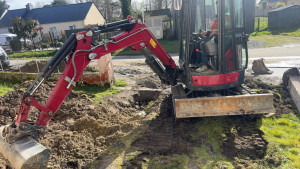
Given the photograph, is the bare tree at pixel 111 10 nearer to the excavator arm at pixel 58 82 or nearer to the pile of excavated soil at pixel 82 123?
the pile of excavated soil at pixel 82 123

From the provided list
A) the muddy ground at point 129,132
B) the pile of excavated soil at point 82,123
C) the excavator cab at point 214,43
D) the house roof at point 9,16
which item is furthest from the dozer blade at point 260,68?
the house roof at point 9,16

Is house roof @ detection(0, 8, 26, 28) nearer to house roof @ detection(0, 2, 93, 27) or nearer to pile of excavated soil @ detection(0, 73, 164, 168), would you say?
house roof @ detection(0, 2, 93, 27)

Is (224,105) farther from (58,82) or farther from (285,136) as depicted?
(58,82)

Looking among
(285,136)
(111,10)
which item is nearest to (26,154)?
(285,136)

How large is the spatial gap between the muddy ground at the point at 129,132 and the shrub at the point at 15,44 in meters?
20.5

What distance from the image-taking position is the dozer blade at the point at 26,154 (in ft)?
11.0

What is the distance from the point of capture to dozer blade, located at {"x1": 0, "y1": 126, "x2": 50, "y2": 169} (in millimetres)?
3354

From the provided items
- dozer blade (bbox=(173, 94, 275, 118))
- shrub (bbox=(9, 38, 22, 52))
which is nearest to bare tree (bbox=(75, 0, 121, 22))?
shrub (bbox=(9, 38, 22, 52))

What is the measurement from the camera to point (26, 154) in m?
3.41

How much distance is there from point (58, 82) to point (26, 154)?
1308mm

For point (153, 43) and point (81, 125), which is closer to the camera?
point (81, 125)

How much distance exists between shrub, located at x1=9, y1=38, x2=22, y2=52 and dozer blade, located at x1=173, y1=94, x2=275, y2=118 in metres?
24.8

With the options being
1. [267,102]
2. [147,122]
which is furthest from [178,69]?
[267,102]

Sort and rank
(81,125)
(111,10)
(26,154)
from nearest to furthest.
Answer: (26,154) → (81,125) → (111,10)
